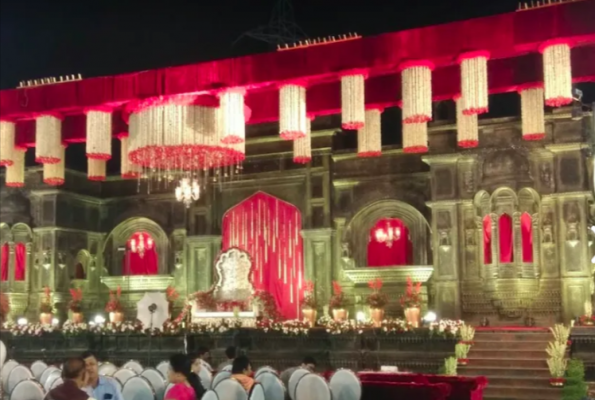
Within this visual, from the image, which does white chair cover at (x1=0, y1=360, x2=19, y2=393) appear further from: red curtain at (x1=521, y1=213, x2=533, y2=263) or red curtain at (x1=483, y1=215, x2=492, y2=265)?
red curtain at (x1=521, y1=213, x2=533, y2=263)

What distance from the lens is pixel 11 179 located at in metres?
11.2

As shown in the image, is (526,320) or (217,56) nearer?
(526,320)

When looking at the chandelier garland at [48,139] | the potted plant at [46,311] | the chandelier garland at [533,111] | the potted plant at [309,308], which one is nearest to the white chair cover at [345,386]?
the chandelier garland at [533,111]

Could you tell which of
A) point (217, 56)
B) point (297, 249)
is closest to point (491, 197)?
point (297, 249)

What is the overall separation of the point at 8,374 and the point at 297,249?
8.85m

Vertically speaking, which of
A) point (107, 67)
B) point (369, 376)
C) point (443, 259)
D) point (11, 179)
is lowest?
point (369, 376)

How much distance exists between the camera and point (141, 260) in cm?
1902

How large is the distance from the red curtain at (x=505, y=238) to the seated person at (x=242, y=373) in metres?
8.50

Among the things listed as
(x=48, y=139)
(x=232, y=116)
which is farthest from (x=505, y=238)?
(x=48, y=139)

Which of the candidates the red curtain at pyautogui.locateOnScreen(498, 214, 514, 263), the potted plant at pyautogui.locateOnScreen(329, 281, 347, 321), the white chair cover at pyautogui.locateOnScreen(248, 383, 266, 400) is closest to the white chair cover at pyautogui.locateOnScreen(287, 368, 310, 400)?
the white chair cover at pyautogui.locateOnScreen(248, 383, 266, 400)

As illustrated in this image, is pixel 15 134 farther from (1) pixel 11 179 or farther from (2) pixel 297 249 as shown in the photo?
(2) pixel 297 249

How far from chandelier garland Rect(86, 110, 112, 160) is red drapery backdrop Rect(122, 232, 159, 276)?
9.20 meters

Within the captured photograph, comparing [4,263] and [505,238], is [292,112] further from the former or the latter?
[4,263]

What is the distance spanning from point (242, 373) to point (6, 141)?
554 cm
